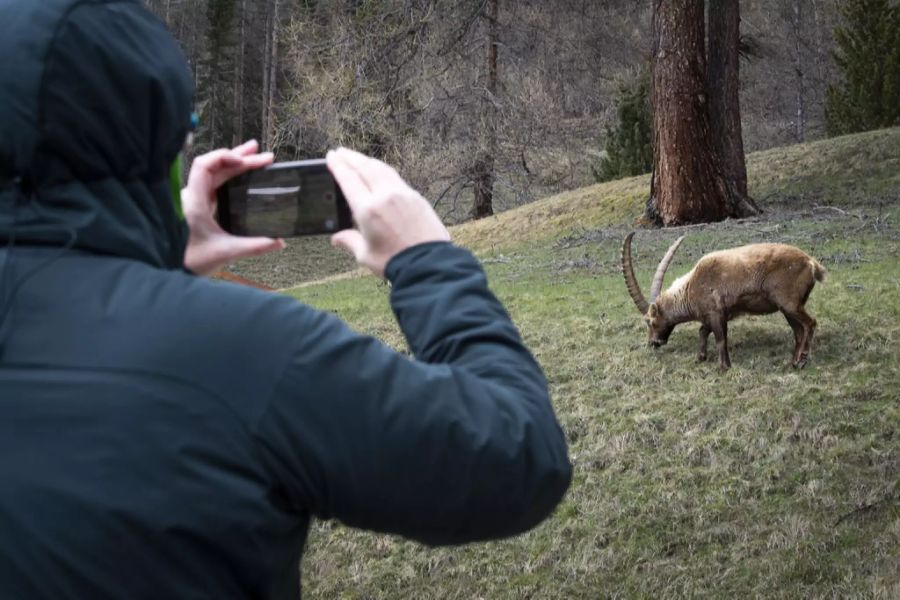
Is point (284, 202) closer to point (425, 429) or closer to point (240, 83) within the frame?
point (425, 429)

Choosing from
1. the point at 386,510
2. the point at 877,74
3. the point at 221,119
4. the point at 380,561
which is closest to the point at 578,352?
the point at 380,561

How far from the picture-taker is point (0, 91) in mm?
1259

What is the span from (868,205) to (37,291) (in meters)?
14.3

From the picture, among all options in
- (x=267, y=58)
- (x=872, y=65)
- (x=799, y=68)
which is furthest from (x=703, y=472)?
(x=267, y=58)

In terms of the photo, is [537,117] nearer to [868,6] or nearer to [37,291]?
[868,6]

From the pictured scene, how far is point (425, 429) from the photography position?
4.13 feet

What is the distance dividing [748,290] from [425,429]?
20.6 feet

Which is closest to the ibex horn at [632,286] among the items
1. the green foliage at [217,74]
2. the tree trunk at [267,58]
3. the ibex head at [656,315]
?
the ibex head at [656,315]

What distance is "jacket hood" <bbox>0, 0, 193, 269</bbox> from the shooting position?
1.26 metres

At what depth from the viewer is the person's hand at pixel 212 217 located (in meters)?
1.76

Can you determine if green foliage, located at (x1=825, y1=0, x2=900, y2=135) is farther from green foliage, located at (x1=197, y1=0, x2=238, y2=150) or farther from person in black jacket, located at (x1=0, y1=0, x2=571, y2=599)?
person in black jacket, located at (x1=0, y1=0, x2=571, y2=599)

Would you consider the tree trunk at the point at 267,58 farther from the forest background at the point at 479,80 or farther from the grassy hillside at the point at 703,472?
the grassy hillside at the point at 703,472

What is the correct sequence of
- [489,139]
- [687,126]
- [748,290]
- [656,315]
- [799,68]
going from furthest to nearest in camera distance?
[799,68] → [489,139] → [687,126] → [656,315] → [748,290]

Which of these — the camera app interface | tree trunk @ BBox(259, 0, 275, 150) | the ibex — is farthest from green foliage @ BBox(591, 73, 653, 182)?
the camera app interface
